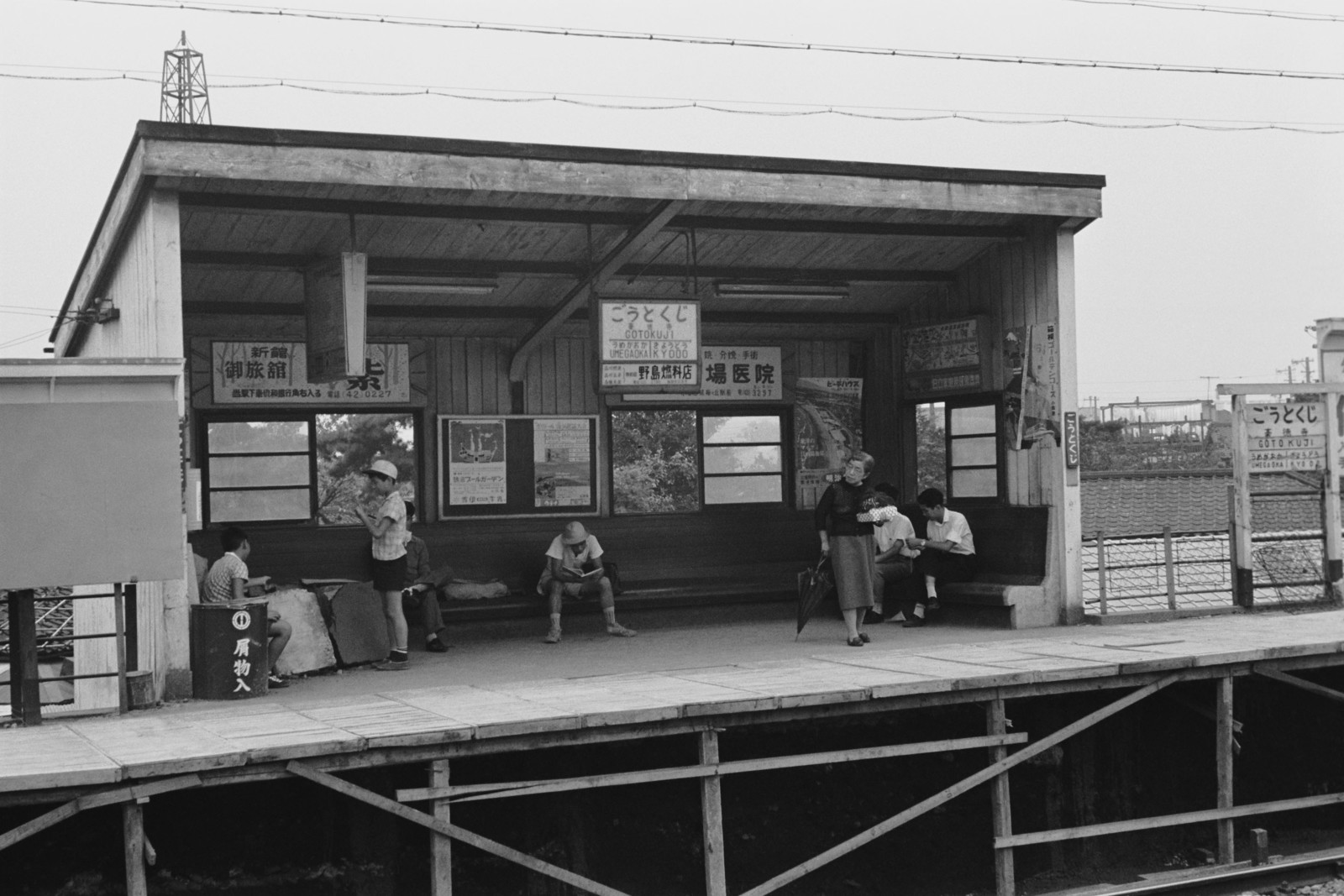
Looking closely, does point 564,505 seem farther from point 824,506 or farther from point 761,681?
point 761,681

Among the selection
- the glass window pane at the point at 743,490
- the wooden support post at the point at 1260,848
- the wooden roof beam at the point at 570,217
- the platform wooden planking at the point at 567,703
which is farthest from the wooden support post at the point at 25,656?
the wooden support post at the point at 1260,848

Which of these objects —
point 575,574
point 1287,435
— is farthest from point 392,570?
point 1287,435

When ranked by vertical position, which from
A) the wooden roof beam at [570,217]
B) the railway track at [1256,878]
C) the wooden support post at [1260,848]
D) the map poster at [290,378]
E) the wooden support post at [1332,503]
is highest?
the wooden roof beam at [570,217]

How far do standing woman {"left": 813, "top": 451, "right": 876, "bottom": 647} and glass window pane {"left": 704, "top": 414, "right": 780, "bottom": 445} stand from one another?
303 cm

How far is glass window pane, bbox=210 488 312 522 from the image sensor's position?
12.1m

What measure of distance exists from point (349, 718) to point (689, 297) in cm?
468

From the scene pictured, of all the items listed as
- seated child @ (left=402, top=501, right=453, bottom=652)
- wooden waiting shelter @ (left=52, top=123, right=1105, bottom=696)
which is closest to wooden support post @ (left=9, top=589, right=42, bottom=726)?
wooden waiting shelter @ (left=52, top=123, right=1105, bottom=696)

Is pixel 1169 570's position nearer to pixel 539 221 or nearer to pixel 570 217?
pixel 570 217

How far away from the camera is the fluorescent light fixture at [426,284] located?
11555mm

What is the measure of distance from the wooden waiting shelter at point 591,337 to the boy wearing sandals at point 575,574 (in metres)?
0.67

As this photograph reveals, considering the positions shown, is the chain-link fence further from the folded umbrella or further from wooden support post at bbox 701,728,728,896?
wooden support post at bbox 701,728,728,896

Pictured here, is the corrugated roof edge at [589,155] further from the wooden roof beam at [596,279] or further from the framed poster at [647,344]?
the framed poster at [647,344]

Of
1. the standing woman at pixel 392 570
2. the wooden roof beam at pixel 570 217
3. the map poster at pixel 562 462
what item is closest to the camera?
the wooden roof beam at pixel 570 217

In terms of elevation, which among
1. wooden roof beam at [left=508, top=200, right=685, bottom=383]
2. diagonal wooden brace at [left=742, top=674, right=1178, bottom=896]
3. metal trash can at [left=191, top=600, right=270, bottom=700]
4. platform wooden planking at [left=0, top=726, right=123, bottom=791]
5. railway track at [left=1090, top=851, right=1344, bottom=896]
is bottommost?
railway track at [left=1090, top=851, right=1344, bottom=896]
